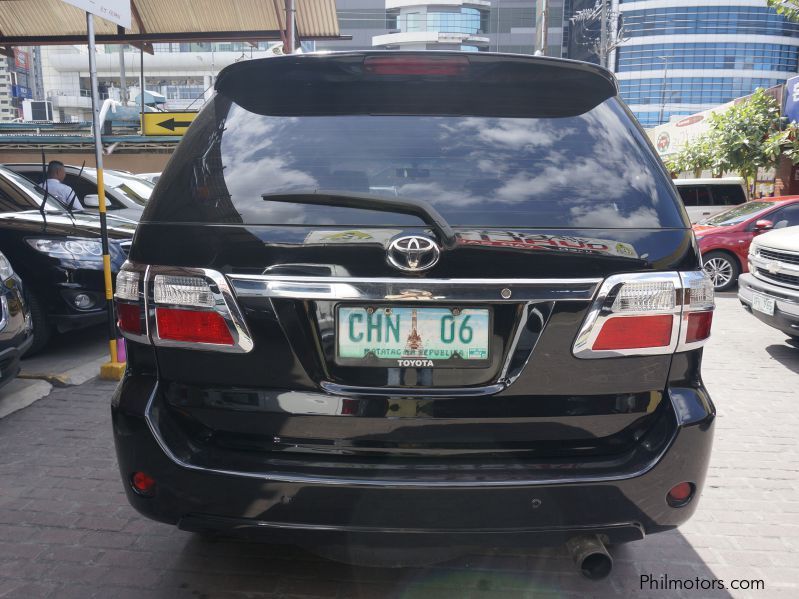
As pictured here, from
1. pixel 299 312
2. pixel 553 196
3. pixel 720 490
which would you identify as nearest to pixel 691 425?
pixel 553 196

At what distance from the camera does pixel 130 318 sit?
2.12 m

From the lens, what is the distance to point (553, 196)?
6.59 ft

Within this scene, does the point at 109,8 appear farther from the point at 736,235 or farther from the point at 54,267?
the point at 736,235

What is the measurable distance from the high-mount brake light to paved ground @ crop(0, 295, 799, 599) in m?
1.83

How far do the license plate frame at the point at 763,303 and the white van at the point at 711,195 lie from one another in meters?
10.4

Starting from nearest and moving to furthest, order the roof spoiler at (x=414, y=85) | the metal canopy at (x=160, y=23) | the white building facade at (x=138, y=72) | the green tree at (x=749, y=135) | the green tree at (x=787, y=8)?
the roof spoiler at (x=414, y=85), the green tree at (x=787, y=8), the metal canopy at (x=160, y=23), the green tree at (x=749, y=135), the white building facade at (x=138, y=72)

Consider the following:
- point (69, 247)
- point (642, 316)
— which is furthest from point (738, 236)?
point (642, 316)

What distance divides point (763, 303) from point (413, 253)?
18.1 feet

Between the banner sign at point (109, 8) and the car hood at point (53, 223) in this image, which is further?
the car hood at point (53, 223)

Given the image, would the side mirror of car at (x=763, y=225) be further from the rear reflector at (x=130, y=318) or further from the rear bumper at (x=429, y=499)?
the rear reflector at (x=130, y=318)

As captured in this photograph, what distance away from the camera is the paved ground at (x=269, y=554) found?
2.55 m

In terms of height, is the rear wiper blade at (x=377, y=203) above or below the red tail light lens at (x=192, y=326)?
above

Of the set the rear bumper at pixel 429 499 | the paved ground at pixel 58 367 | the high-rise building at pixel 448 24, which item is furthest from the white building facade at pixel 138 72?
the rear bumper at pixel 429 499

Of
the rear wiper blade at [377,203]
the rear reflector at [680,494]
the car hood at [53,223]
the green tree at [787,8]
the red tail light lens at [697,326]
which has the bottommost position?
the rear reflector at [680,494]
